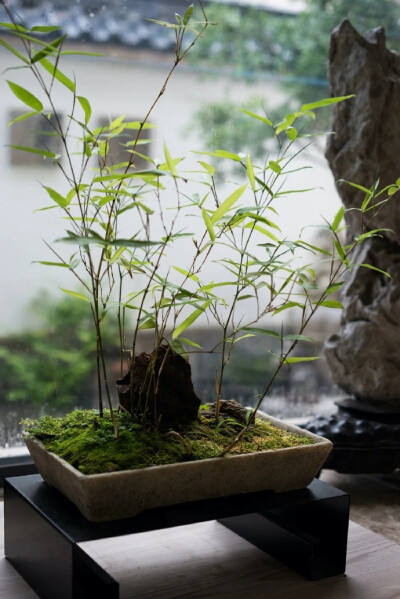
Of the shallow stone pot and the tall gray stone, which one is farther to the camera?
the tall gray stone

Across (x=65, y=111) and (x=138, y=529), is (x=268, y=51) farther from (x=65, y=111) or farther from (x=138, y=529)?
(x=138, y=529)

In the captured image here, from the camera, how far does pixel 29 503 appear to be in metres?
1.50

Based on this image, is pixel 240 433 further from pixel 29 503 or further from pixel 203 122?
pixel 203 122

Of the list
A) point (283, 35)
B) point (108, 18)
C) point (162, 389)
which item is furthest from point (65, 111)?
point (162, 389)

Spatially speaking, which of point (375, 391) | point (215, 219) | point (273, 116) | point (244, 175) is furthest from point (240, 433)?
point (273, 116)

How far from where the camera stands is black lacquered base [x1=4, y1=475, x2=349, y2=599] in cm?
134

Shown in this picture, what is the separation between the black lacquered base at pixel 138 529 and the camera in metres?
1.34

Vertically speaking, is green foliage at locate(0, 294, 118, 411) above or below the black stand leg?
above

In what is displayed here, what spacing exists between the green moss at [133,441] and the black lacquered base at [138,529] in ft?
0.31

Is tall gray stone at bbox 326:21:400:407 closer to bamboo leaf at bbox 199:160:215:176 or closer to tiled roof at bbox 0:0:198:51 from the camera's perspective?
tiled roof at bbox 0:0:198:51

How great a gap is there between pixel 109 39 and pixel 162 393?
1.51 m

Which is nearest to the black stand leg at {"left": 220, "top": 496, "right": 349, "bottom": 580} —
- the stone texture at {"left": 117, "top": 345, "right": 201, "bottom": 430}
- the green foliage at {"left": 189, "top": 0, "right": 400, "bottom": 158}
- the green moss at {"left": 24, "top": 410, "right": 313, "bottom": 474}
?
the green moss at {"left": 24, "top": 410, "right": 313, "bottom": 474}

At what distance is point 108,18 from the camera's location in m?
2.57

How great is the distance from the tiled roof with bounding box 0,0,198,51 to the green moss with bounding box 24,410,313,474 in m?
1.43
